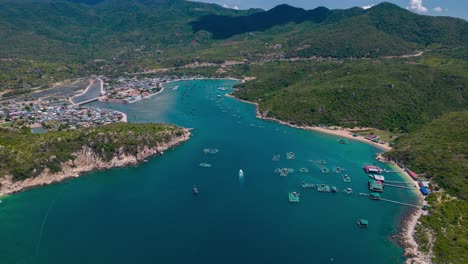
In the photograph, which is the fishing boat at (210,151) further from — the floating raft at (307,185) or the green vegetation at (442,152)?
the green vegetation at (442,152)

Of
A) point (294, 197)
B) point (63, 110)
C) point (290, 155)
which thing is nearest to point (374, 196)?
point (294, 197)

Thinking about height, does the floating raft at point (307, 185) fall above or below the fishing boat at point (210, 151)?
above

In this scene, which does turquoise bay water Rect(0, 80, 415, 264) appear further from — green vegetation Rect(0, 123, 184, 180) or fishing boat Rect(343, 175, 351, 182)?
green vegetation Rect(0, 123, 184, 180)

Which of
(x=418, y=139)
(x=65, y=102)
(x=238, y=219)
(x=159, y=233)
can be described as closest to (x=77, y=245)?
(x=159, y=233)

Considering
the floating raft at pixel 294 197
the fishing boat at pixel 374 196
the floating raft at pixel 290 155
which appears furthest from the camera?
the floating raft at pixel 290 155

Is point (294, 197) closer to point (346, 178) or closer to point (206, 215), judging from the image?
point (346, 178)

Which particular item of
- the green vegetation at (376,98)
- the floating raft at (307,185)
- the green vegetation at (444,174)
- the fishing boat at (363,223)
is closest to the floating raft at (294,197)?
the floating raft at (307,185)

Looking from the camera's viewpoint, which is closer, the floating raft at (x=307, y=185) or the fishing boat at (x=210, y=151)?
the floating raft at (x=307, y=185)

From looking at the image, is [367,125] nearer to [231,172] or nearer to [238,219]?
[231,172]
